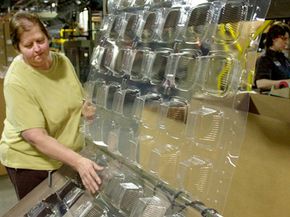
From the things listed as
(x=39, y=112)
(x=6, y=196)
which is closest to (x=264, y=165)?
(x=39, y=112)

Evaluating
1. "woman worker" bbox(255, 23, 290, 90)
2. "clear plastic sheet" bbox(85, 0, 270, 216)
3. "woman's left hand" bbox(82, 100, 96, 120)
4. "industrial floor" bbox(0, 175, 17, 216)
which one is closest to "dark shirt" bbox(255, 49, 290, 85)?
"woman worker" bbox(255, 23, 290, 90)

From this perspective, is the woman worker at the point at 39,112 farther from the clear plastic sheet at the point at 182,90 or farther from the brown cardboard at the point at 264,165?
the brown cardboard at the point at 264,165

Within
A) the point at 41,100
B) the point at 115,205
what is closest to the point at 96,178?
the point at 115,205

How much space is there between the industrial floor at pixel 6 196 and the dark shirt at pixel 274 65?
7.43ft

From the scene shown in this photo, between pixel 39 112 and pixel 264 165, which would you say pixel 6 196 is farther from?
pixel 264 165

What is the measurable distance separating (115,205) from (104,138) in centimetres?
29

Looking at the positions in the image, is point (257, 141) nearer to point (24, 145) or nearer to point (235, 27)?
point (235, 27)

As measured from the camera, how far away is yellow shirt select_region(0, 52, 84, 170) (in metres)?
1.35

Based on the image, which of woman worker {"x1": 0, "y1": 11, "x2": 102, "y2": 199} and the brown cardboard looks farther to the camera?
woman worker {"x1": 0, "y1": 11, "x2": 102, "y2": 199}

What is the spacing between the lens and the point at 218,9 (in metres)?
0.88

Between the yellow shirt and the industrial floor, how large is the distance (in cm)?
157

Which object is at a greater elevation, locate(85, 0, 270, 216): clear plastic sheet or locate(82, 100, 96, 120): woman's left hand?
locate(85, 0, 270, 216): clear plastic sheet

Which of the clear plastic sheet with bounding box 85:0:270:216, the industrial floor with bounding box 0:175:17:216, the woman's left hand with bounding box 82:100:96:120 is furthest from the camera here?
the industrial floor with bounding box 0:175:17:216

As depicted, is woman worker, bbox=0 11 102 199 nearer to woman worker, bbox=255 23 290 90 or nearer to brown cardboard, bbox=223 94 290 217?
brown cardboard, bbox=223 94 290 217
